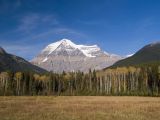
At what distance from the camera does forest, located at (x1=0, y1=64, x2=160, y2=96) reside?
15088 cm

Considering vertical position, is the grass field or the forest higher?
the forest

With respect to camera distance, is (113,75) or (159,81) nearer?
(159,81)

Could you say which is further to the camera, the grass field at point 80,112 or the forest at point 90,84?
the forest at point 90,84

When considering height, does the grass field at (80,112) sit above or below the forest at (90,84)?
below

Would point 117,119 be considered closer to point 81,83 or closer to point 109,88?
point 109,88

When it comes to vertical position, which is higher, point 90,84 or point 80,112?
point 90,84

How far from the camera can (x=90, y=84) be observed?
178 metres

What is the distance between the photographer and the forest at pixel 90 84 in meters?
151

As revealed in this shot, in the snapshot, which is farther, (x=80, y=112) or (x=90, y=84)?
(x=90, y=84)

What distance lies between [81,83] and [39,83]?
26.4 metres

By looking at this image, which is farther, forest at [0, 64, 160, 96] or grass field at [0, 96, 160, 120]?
forest at [0, 64, 160, 96]

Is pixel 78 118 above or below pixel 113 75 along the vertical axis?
below

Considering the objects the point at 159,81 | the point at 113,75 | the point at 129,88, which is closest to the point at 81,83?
the point at 113,75

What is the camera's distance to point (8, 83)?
17775 cm
